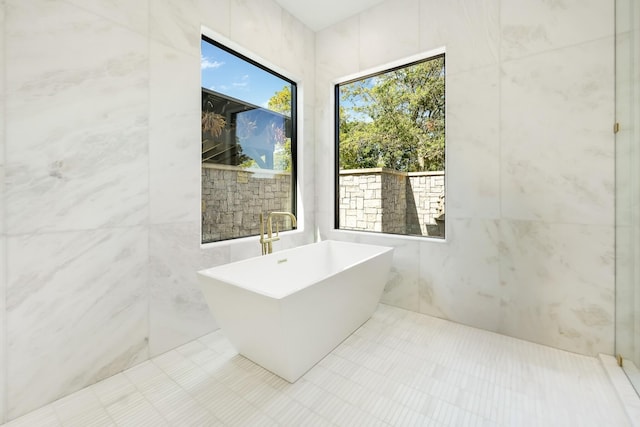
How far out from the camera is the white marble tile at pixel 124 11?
5.37 feet

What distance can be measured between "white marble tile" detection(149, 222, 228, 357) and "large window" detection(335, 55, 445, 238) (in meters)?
1.70

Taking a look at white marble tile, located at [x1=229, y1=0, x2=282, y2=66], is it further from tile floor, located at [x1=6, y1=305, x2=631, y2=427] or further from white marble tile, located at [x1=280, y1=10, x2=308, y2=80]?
tile floor, located at [x1=6, y1=305, x2=631, y2=427]

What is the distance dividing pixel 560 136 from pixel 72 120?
321 cm

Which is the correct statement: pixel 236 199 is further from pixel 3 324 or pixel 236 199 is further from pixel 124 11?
pixel 3 324

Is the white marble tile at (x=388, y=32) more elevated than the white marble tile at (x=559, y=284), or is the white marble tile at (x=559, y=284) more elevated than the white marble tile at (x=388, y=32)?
the white marble tile at (x=388, y=32)

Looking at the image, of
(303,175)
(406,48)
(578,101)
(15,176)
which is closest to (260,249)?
(303,175)

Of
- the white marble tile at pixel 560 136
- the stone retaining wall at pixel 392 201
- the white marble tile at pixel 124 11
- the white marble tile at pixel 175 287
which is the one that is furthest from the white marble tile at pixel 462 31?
the white marble tile at pixel 175 287

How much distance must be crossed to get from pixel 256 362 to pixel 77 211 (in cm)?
145

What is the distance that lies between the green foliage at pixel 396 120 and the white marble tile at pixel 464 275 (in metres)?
0.69

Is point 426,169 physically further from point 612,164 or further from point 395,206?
point 612,164

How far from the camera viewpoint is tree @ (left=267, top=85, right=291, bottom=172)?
3.04 metres

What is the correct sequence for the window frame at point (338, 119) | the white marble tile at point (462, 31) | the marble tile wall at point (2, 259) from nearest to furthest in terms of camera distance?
the marble tile wall at point (2, 259) → the white marble tile at point (462, 31) → the window frame at point (338, 119)

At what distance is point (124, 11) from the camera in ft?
5.78

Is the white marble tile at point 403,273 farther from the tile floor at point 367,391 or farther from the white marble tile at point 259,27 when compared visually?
the white marble tile at point 259,27
